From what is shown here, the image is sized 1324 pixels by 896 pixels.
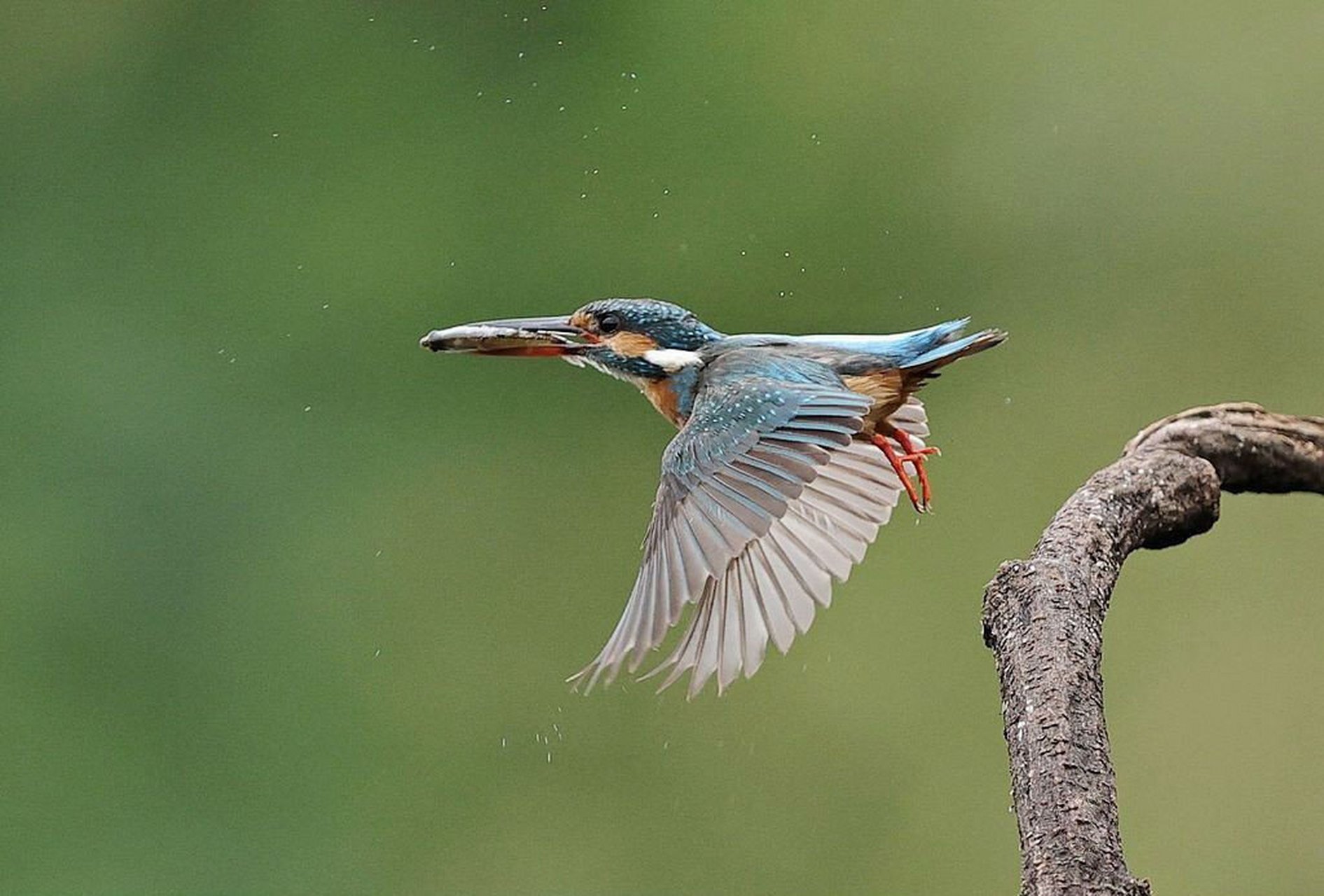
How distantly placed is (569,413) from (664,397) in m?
1.87

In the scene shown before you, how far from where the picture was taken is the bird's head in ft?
6.32

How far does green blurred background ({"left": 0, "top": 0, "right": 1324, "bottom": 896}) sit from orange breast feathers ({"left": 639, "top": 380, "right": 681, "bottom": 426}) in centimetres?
150

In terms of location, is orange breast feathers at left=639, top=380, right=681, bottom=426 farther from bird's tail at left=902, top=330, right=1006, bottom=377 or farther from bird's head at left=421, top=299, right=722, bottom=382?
bird's tail at left=902, top=330, right=1006, bottom=377

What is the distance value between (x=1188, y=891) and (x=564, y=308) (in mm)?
1676

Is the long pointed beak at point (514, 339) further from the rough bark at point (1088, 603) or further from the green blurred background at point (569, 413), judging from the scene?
the green blurred background at point (569, 413)

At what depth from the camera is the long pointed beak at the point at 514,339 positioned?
6.25 ft

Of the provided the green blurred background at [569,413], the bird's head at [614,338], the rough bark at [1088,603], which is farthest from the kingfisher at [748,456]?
the green blurred background at [569,413]

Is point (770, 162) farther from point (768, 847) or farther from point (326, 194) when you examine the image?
point (768, 847)

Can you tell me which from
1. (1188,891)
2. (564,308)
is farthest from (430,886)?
(1188,891)

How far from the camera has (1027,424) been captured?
375cm

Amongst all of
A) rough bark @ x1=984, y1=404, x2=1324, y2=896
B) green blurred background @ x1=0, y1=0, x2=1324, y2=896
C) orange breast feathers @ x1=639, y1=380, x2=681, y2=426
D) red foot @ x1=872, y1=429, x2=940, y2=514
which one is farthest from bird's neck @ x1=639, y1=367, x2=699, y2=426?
green blurred background @ x1=0, y1=0, x2=1324, y2=896

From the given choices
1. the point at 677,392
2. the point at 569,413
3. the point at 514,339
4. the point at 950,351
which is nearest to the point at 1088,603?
the point at 950,351

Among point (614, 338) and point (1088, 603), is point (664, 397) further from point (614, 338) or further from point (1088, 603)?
point (1088, 603)

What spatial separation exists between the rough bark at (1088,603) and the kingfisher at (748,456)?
0.78 ft
